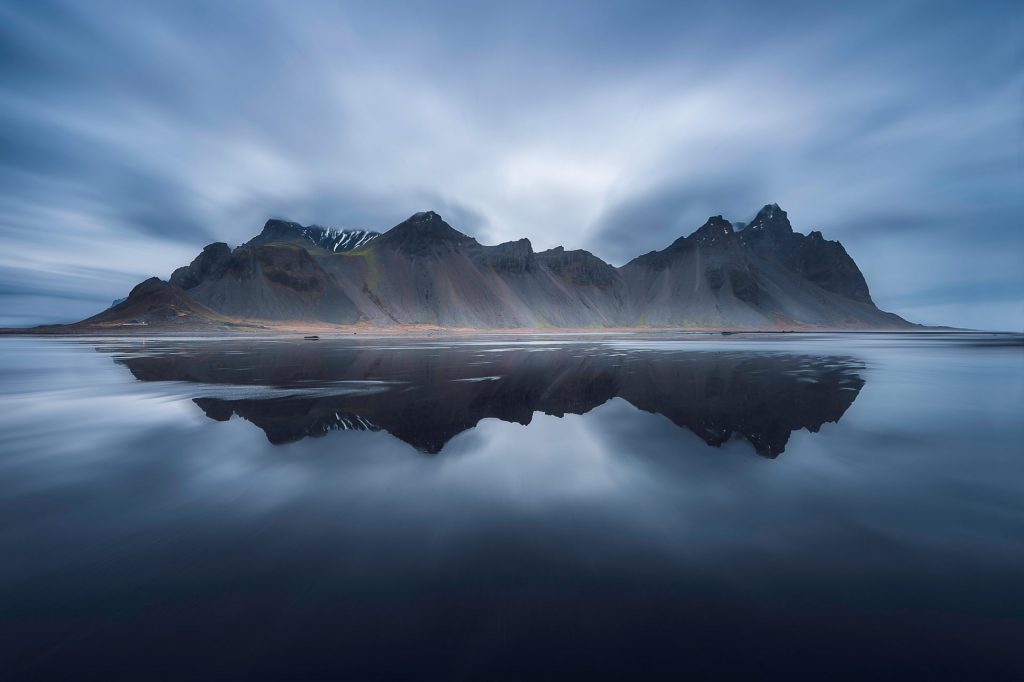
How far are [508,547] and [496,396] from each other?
1142 cm

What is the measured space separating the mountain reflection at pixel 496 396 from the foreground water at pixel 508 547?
0.26 meters

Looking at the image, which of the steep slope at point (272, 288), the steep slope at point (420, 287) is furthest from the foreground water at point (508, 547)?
the steep slope at point (420, 287)

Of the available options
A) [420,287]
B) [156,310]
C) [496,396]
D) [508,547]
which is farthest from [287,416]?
[420,287]

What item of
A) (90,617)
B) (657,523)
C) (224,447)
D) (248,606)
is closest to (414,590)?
(248,606)

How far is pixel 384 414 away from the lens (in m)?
13.4

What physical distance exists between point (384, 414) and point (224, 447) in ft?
14.2

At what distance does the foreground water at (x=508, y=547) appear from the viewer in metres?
3.77

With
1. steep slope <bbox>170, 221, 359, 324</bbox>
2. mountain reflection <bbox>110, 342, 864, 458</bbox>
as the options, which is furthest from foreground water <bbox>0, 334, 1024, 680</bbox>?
steep slope <bbox>170, 221, 359, 324</bbox>

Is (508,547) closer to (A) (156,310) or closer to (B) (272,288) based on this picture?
(A) (156,310)

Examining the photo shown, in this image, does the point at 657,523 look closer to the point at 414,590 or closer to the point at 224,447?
the point at 414,590

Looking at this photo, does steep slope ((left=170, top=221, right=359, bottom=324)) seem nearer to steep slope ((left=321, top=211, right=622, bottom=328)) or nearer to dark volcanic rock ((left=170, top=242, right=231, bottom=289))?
dark volcanic rock ((left=170, top=242, right=231, bottom=289))

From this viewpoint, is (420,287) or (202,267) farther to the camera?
(420,287)

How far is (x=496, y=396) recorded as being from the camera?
1702cm

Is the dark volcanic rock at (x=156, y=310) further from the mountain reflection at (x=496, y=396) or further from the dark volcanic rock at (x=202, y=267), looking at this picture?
the mountain reflection at (x=496, y=396)
